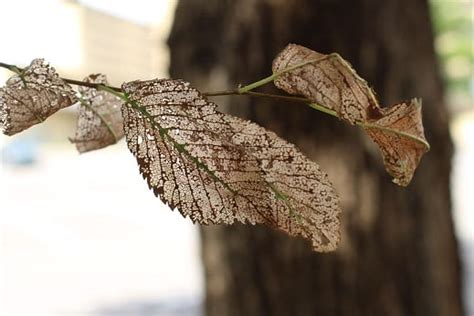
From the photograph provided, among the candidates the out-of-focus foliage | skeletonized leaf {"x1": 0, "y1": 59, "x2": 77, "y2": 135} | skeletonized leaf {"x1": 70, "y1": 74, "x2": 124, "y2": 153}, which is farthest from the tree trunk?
the out-of-focus foliage

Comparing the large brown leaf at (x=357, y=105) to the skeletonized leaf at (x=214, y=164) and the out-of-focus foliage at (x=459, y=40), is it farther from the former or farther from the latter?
the out-of-focus foliage at (x=459, y=40)

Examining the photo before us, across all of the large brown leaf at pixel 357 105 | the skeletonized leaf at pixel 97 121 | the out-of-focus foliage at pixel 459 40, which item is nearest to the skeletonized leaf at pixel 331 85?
the large brown leaf at pixel 357 105

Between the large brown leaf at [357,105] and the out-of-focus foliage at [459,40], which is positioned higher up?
the out-of-focus foliage at [459,40]

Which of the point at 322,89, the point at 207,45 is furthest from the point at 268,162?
the point at 207,45

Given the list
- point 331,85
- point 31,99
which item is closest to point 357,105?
point 331,85

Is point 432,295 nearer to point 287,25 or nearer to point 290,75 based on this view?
point 287,25
